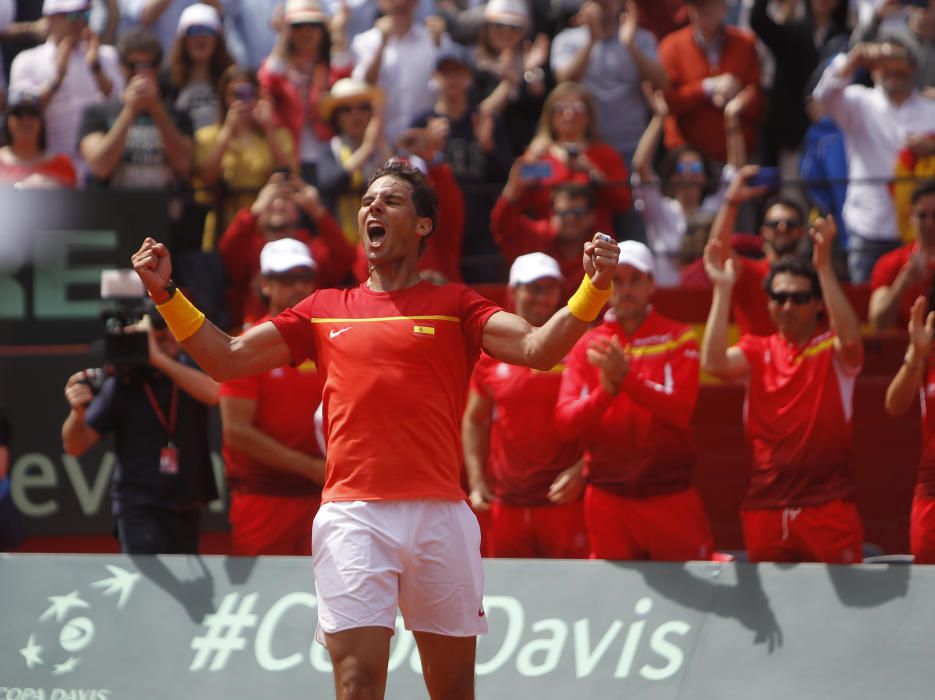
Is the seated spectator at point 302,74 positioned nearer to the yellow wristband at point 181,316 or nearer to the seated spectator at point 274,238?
the seated spectator at point 274,238

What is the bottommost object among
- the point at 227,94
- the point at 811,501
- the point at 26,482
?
the point at 26,482

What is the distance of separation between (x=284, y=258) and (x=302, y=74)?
3482mm

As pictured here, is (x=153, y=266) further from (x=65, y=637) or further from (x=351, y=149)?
(x=351, y=149)

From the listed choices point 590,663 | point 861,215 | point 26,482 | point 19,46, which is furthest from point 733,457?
point 19,46

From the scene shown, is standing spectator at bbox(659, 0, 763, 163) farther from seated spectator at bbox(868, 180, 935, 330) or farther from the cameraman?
the cameraman

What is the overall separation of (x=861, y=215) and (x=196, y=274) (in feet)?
14.1

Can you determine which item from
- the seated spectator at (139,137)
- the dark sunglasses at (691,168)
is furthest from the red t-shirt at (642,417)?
the seated spectator at (139,137)

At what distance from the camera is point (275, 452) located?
815 cm

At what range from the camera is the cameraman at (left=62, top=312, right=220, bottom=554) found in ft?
26.1

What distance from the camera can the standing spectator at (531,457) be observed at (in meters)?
8.22

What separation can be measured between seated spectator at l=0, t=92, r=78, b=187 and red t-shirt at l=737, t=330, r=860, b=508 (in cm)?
492

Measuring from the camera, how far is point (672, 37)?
11.7 metres

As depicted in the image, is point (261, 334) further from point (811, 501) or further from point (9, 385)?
point (9, 385)

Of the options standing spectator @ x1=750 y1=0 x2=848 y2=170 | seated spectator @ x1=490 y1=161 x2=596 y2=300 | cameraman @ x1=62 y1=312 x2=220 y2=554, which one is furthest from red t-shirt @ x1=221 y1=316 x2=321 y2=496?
standing spectator @ x1=750 y1=0 x2=848 y2=170
